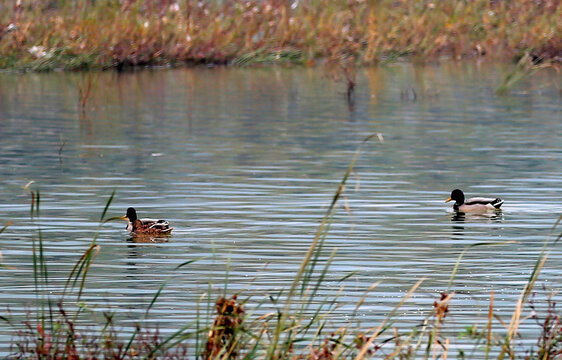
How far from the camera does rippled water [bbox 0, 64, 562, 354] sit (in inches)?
439

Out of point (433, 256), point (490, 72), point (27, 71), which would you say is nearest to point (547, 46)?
point (490, 72)

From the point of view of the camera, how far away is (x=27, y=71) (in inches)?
1475

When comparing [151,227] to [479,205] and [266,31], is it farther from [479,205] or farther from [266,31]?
[266,31]

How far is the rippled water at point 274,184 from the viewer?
11141 mm

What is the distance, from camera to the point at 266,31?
3944 cm

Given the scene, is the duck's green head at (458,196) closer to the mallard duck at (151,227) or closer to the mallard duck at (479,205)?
the mallard duck at (479,205)

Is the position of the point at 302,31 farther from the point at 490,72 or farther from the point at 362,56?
the point at 490,72

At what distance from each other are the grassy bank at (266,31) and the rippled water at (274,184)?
107 centimetres

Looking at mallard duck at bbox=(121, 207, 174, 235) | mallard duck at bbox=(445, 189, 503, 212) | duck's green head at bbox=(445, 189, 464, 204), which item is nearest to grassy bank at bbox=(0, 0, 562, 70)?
duck's green head at bbox=(445, 189, 464, 204)

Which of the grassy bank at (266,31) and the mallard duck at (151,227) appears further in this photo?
the grassy bank at (266,31)

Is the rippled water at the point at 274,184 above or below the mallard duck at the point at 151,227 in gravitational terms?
below

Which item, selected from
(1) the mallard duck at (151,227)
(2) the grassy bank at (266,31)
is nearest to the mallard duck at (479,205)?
(1) the mallard duck at (151,227)

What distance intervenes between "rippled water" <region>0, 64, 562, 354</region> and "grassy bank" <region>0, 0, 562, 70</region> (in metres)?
1.07

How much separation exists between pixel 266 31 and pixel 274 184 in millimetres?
21710
